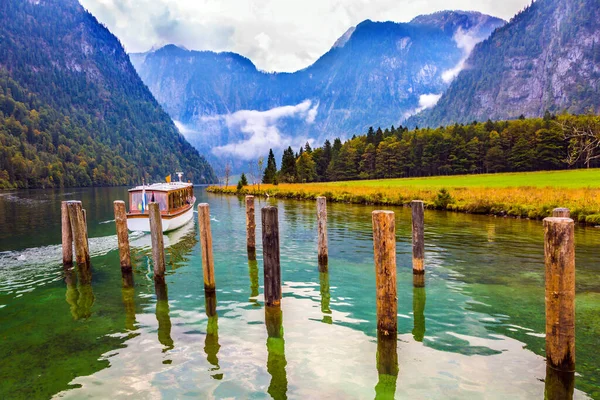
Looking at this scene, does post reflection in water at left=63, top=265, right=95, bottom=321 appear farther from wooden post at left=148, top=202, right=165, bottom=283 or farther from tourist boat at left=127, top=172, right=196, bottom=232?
tourist boat at left=127, top=172, right=196, bottom=232

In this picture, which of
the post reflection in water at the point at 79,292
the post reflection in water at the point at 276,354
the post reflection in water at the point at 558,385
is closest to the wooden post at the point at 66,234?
the post reflection in water at the point at 79,292

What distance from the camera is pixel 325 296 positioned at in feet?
39.6

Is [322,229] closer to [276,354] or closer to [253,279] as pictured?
[253,279]

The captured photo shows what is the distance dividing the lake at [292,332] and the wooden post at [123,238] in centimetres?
52

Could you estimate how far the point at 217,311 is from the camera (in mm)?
10914

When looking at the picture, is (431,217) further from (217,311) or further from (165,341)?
(165,341)

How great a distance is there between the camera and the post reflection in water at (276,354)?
697 cm

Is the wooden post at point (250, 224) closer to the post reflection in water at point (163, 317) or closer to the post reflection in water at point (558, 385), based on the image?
the post reflection in water at point (163, 317)

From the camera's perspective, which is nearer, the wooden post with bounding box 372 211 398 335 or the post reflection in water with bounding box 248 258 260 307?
the wooden post with bounding box 372 211 398 335

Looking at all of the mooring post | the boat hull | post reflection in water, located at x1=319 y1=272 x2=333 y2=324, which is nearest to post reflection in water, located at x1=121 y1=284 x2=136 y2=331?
post reflection in water, located at x1=319 y1=272 x2=333 y2=324

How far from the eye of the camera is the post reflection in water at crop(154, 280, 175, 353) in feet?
29.5

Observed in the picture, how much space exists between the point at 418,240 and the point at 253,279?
19.6 ft

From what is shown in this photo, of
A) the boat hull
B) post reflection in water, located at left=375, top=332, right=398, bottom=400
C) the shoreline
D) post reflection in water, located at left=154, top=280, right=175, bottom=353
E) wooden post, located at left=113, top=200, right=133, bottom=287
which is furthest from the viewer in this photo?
the shoreline

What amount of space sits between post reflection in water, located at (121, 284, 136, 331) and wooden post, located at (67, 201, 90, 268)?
85.0 inches
